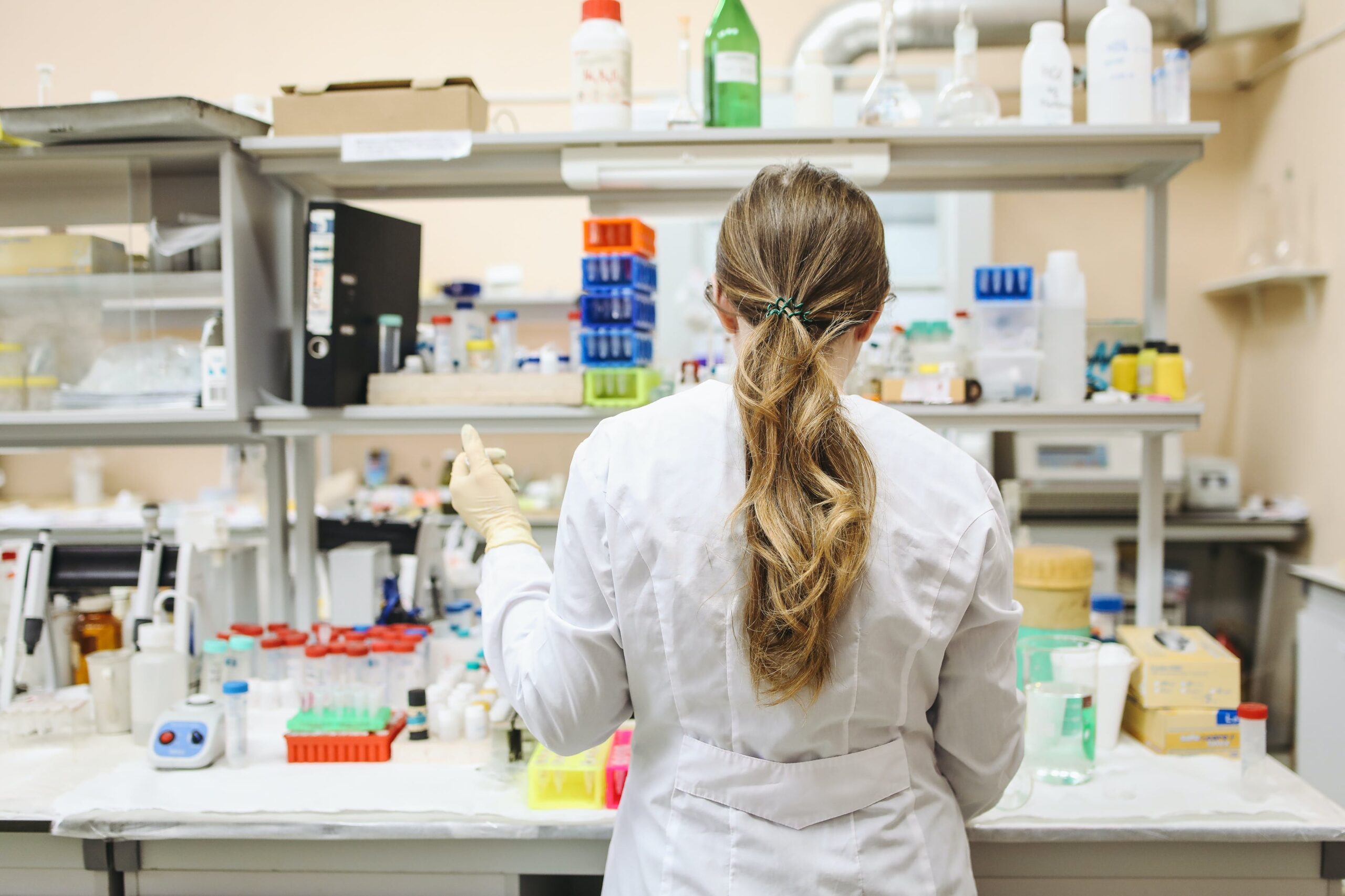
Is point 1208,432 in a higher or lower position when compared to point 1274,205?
lower

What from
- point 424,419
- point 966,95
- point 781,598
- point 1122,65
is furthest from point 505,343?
point 1122,65

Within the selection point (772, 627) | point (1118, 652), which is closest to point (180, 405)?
point (772, 627)

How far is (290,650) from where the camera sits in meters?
1.71

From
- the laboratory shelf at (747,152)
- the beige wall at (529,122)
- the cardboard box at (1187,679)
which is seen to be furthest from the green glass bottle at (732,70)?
the beige wall at (529,122)

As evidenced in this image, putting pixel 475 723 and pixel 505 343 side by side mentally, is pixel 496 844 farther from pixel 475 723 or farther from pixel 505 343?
pixel 505 343

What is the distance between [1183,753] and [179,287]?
6.23 feet

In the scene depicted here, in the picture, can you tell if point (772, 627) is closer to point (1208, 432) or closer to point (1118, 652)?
point (1118, 652)

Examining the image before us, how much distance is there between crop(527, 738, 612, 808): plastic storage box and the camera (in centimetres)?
132

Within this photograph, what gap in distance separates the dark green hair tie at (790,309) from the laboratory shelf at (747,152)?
0.78m

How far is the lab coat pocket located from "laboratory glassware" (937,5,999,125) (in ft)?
3.91

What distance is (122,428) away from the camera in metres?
1.78

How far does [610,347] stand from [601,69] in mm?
463

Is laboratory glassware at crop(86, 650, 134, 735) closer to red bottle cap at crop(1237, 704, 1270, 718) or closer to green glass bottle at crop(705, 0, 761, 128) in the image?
green glass bottle at crop(705, 0, 761, 128)

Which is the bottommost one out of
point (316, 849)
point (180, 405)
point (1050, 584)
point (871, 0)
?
point (316, 849)
